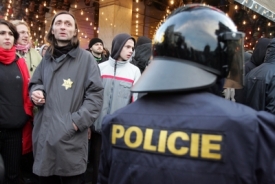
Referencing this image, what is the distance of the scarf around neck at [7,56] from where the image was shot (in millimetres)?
2854

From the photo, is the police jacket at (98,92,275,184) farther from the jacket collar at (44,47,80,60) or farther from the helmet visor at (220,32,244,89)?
the jacket collar at (44,47,80,60)

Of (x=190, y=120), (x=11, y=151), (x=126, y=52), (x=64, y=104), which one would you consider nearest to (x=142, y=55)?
(x=126, y=52)

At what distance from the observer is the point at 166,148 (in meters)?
1.03

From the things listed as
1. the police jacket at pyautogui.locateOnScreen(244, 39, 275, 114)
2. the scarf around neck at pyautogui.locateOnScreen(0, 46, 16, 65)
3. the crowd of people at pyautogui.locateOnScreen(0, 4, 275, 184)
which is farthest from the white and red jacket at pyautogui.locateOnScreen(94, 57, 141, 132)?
the crowd of people at pyautogui.locateOnScreen(0, 4, 275, 184)

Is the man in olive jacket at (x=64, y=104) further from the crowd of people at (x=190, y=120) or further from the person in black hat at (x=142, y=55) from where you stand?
the person in black hat at (x=142, y=55)

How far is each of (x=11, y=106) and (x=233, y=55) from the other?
2378 mm

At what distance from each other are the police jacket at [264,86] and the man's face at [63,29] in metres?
2.20

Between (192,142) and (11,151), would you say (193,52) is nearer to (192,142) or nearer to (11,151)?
(192,142)

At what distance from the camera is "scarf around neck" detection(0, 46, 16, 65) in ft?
9.36

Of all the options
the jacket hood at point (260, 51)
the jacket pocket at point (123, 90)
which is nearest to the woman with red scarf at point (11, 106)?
the jacket pocket at point (123, 90)

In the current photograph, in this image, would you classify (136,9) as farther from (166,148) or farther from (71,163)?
(166,148)

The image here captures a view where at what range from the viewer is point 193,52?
108 centimetres

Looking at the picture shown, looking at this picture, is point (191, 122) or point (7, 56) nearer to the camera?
point (191, 122)

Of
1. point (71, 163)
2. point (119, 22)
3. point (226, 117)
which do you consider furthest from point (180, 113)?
point (119, 22)
